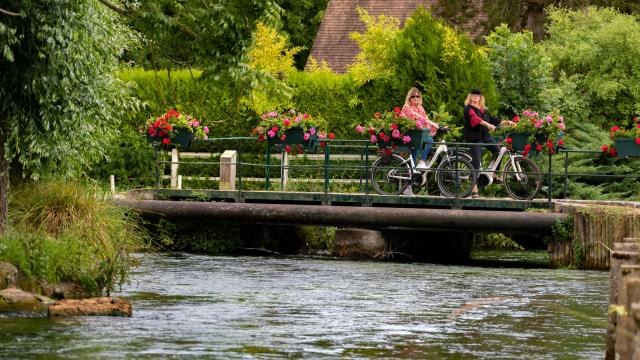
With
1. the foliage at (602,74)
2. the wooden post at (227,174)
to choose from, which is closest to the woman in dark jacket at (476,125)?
the wooden post at (227,174)

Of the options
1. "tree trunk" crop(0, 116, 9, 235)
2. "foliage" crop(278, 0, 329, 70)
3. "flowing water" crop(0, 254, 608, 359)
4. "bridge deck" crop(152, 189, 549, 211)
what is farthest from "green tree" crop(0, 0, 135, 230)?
"foliage" crop(278, 0, 329, 70)

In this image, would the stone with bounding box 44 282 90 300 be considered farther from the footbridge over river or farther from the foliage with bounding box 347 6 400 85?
the foliage with bounding box 347 6 400 85

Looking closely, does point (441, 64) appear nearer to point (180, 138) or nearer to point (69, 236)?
point (180, 138)

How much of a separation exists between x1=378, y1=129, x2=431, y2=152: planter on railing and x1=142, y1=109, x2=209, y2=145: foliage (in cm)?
327

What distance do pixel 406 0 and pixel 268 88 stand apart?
26098 millimetres

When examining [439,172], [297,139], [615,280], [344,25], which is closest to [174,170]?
[297,139]

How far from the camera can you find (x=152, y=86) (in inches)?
1075

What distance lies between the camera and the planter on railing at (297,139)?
73.6 ft

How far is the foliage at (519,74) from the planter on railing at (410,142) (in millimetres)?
4771

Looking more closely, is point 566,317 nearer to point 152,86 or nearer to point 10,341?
point 10,341

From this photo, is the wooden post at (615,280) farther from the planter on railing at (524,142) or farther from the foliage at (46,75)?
the planter on railing at (524,142)

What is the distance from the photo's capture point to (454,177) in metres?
20.9

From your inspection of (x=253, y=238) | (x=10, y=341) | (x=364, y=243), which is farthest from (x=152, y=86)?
(x=10, y=341)

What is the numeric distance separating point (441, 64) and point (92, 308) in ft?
39.8
